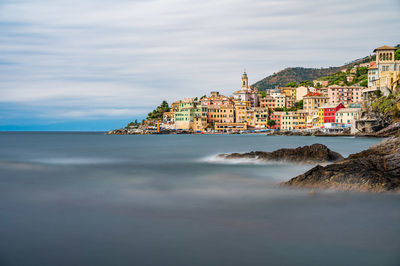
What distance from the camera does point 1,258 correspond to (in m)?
6.42

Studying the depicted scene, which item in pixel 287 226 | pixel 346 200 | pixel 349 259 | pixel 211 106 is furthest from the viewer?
pixel 211 106

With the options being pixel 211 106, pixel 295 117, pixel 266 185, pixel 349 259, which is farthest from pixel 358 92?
pixel 349 259

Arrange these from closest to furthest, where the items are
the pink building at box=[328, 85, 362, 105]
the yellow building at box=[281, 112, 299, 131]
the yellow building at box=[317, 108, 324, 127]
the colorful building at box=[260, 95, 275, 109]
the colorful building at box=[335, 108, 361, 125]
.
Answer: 1. the colorful building at box=[335, 108, 361, 125]
2. the yellow building at box=[317, 108, 324, 127]
3. the yellow building at box=[281, 112, 299, 131]
4. the pink building at box=[328, 85, 362, 105]
5. the colorful building at box=[260, 95, 275, 109]

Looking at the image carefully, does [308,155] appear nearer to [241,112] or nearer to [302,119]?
[302,119]

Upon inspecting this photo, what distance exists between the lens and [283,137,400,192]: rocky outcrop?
9828mm

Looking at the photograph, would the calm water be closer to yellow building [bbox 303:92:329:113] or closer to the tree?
yellow building [bbox 303:92:329:113]

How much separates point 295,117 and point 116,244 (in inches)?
3783

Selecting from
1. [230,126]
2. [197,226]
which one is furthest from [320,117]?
[197,226]

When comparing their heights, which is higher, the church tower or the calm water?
the church tower

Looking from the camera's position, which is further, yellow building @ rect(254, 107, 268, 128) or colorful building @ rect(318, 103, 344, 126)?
yellow building @ rect(254, 107, 268, 128)

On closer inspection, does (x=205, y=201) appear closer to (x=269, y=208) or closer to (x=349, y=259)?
(x=269, y=208)

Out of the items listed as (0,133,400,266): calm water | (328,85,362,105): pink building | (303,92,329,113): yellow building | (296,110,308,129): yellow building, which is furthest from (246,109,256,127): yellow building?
(0,133,400,266): calm water

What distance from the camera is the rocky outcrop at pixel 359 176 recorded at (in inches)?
387

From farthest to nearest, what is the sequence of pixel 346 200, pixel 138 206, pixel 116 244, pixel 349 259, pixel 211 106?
pixel 211 106 < pixel 138 206 < pixel 346 200 < pixel 116 244 < pixel 349 259
